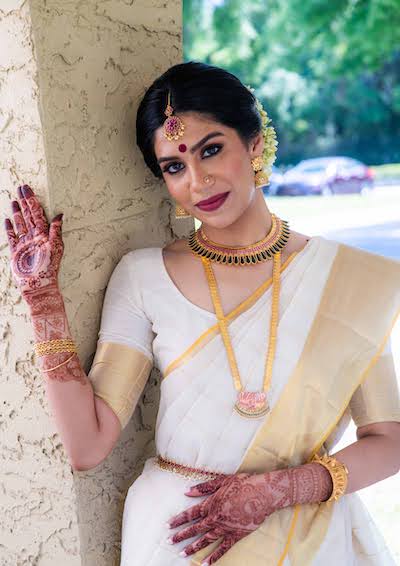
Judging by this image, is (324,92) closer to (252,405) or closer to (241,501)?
(252,405)

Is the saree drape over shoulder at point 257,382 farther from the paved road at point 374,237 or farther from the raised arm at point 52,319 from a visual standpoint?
the paved road at point 374,237

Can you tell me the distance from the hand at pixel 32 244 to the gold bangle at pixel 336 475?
2.00 feet

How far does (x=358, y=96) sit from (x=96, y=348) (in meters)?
14.6

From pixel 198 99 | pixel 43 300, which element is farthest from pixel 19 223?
pixel 198 99

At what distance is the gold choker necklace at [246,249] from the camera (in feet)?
4.75

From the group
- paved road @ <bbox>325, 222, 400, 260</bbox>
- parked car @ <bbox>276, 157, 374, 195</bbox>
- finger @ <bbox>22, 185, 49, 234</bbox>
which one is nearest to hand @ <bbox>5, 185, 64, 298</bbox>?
finger @ <bbox>22, 185, 49, 234</bbox>

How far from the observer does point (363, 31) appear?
1086 cm

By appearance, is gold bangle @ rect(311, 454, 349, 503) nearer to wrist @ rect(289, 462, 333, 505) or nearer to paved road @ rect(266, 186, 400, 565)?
wrist @ rect(289, 462, 333, 505)

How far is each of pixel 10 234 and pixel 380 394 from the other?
2.52 feet

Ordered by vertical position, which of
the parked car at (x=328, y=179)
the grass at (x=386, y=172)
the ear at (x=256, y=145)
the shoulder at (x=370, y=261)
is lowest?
the grass at (x=386, y=172)

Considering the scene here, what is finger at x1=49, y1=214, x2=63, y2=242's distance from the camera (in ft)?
3.97

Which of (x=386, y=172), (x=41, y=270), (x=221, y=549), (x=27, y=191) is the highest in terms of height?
(x=27, y=191)

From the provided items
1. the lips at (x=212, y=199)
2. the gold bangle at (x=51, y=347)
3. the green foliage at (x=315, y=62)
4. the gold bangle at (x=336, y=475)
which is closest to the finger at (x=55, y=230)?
the gold bangle at (x=51, y=347)

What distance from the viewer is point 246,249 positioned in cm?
145
